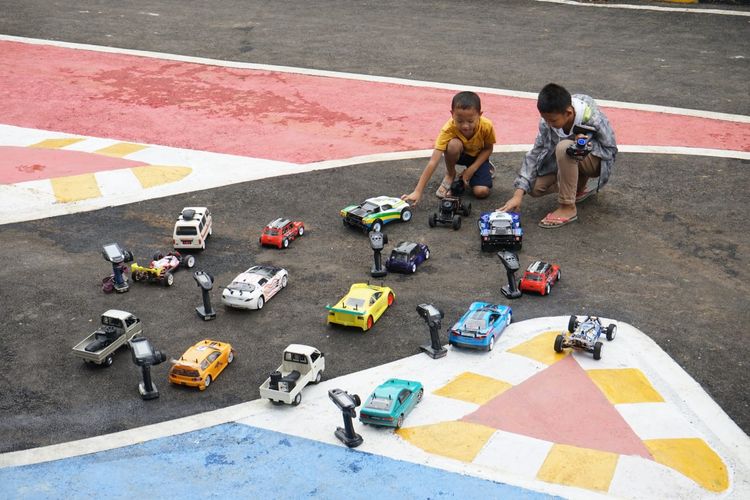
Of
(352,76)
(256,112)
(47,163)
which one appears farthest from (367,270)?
(352,76)

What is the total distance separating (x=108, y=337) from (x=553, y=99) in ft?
23.9

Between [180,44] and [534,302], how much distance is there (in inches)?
653

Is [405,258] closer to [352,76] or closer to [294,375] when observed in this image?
[294,375]

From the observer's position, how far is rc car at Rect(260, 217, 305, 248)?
42.8ft

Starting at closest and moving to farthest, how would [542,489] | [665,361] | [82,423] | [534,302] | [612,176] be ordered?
[542,489] < [82,423] < [665,361] < [534,302] < [612,176]

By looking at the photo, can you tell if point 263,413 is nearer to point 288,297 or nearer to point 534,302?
point 288,297

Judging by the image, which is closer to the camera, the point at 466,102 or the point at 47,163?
the point at 466,102

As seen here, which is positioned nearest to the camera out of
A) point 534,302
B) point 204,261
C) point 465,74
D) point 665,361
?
Answer: point 665,361

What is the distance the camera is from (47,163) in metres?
16.5

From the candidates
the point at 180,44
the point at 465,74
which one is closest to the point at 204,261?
the point at 465,74

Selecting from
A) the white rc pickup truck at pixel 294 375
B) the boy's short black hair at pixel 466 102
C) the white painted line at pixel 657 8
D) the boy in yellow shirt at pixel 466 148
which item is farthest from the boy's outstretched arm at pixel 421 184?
the white painted line at pixel 657 8

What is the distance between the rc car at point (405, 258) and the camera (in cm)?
1216

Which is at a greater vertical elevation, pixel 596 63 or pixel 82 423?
pixel 596 63

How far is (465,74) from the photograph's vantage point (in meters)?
21.6
